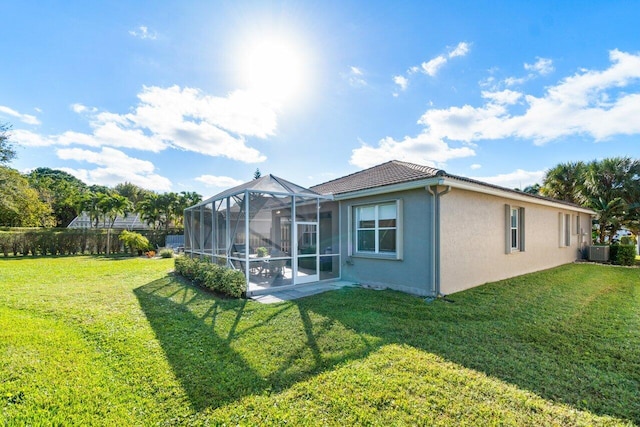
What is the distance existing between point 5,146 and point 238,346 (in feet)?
92.6

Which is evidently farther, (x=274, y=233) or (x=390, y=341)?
(x=274, y=233)

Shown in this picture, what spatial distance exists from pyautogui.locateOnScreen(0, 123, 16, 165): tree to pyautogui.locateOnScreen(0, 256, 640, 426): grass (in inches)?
859

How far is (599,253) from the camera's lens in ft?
54.4

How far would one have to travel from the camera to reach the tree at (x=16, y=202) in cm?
2144

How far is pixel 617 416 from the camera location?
9.37 ft

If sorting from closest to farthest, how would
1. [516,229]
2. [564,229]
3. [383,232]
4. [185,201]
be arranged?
1. [383,232]
2. [516,229]
3. [564,229]
4. [185,201]

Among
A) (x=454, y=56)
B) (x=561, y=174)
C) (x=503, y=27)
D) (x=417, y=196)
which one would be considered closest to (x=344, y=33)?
(x=454, y=56)

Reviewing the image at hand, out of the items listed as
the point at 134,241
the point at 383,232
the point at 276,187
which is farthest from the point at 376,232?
the point at 134,241

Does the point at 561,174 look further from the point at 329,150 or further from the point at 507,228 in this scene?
the point at 329,150

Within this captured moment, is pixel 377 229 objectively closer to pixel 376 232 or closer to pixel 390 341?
pixel 376 232

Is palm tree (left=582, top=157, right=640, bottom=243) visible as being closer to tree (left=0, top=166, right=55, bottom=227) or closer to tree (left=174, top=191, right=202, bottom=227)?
tree (left=174, top=191, right=202, bottom=227)

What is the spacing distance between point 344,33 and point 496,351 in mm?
9919

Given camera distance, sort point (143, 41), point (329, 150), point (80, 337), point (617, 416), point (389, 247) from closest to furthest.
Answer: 1. point (617, 416)
2. point (80, 337)
3. point (389, 247)
4. point (143, 41)
5. point (329, 150)

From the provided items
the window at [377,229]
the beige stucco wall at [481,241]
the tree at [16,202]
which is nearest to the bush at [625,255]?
the beige stucco wall at [481,241]
